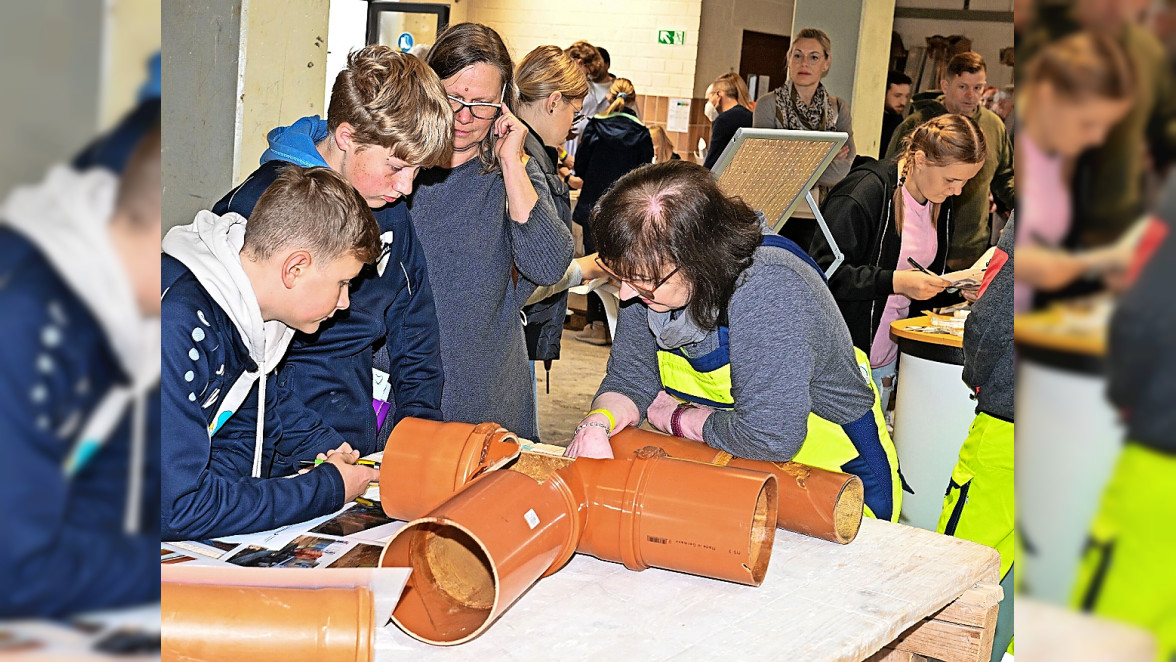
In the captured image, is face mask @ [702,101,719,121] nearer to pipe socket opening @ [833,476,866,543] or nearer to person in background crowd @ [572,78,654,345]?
person in background crowd @ [572,78,654,345]

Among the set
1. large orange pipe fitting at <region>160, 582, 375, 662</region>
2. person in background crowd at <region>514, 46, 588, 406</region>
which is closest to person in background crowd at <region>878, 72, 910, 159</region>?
person in background crowd at <region>514, 46, 588, 406</region>

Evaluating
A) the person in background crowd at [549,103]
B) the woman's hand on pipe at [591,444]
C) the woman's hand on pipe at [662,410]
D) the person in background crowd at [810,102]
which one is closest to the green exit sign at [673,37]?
the person in background crowd at [810,102]

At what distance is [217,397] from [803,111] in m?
4.13

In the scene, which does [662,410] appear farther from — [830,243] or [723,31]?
[723,31]

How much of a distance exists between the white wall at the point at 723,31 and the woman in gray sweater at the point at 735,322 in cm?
815

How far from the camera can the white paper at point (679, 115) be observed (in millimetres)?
9594

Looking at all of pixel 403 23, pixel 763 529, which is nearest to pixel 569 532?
pixel 763 529

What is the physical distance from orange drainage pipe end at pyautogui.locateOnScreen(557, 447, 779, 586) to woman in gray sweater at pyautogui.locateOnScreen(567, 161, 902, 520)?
12.9 inches

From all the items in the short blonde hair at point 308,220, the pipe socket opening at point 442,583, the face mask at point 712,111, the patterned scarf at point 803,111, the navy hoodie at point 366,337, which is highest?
the face mask at point 712,111

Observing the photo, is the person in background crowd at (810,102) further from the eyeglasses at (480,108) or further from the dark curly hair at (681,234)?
the dark curly hair at (681,234)

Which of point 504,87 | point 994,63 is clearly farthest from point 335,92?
point 994,63

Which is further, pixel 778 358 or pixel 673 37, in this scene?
pixel 673 37

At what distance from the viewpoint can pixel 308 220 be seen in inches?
64.2

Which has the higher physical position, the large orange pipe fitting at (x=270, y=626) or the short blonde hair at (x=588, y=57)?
the short blonde hair at (x=588, y=57)
